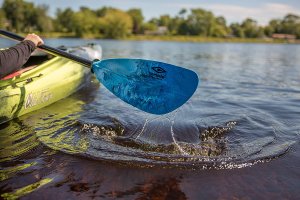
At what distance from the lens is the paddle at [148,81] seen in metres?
4.18

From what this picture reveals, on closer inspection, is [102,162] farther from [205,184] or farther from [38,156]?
[205,184]

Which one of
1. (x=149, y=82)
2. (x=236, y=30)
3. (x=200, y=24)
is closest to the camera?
(x=149, y=82)

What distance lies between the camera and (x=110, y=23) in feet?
227

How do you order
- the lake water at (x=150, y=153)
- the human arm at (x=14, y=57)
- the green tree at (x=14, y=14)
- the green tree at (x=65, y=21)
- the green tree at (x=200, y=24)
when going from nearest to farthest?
the lake water at (x=150, y=153) → the human arm at (x=14, y=57) → the green tree at (x=14, y=14) → the green tree at (x=65, y=21) → the green tree at (x=200, y=24)

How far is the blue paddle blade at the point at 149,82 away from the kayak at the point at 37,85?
1.19 meters

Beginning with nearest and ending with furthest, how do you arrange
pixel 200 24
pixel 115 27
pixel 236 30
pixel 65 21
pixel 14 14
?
pixel 14 14
pixel 115 27
pixel 65 21
pixel 200 24
pixel 236 30

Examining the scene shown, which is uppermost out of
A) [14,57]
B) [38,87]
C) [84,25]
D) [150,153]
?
[84,25]

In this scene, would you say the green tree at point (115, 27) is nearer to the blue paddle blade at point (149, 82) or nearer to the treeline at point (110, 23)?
the treeline at point (110, 23)

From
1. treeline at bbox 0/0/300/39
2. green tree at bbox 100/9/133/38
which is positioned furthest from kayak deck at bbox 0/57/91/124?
green tree at bbox 100/9/133/38

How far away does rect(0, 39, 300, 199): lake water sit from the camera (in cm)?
303

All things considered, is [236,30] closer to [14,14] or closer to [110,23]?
[110,23]

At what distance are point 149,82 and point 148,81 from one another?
0.08 feet

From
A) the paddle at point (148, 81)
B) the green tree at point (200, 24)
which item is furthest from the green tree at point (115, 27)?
the paddle at point (148, 81)

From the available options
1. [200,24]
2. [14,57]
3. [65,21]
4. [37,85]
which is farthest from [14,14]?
[14,57]
